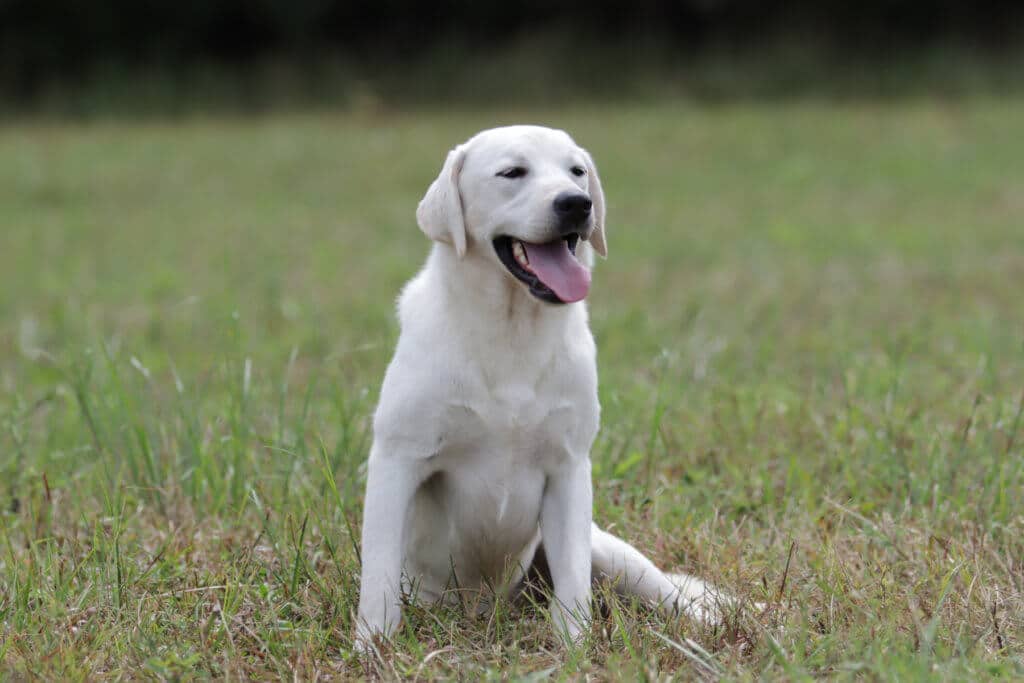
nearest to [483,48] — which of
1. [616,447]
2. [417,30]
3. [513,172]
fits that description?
[417,30]

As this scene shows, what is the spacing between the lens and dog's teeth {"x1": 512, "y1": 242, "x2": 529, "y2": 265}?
3059 mm

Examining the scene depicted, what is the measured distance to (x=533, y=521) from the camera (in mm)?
3203

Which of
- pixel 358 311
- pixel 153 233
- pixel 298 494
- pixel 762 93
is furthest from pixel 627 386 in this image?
pixel 762 93

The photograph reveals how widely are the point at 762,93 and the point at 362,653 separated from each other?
615 inches

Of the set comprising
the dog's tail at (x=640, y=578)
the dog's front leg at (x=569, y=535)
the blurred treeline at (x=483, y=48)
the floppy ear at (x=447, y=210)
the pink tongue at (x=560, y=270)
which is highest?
the floppy ear at (x=447, y=210)

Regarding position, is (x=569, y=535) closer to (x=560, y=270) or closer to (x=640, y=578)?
(x=640, y=578)

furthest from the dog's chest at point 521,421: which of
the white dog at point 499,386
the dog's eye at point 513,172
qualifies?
the dog's eye at point 513,172

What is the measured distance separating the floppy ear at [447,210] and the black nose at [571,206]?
0.26m

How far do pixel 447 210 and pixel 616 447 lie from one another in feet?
5.05

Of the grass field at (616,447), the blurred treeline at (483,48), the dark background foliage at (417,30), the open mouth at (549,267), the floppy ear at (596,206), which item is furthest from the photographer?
the dark background foliage at (417,30)

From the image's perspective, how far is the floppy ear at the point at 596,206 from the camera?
3264mm

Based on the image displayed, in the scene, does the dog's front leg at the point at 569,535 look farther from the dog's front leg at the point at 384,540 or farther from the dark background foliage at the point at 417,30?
the dark background foliage at the point at 417,30

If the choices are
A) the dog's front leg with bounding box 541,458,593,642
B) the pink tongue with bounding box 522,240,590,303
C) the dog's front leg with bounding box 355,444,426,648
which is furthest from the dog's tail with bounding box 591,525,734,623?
the pink tongue with bounding box 522,240,590,303

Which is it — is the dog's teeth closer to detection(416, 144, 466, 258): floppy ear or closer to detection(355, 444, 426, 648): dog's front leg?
detection(416, 144, 466, 258): floppy ear
